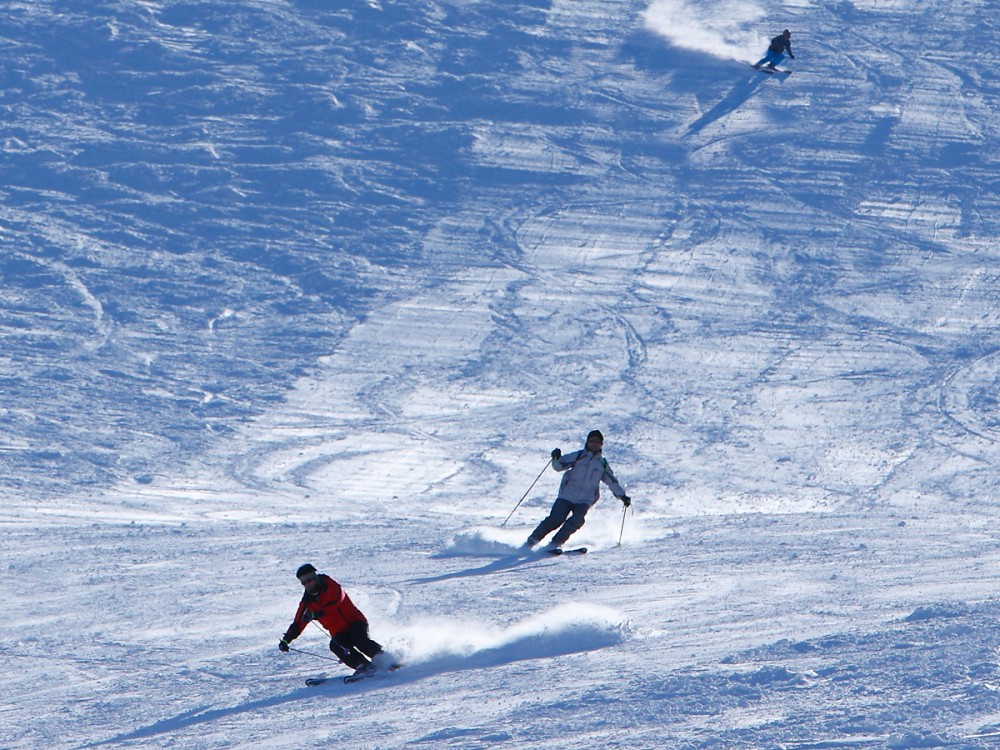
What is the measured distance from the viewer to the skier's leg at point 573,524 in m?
9.45

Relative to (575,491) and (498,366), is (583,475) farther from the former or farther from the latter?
(498,366)

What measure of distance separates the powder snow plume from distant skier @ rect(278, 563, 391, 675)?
49.4 feet

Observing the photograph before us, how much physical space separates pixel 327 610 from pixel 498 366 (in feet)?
26.0

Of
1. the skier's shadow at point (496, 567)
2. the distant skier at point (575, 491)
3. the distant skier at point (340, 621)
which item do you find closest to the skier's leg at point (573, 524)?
the distant skier at point (575, 491)

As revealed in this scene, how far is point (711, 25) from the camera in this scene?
20.8m

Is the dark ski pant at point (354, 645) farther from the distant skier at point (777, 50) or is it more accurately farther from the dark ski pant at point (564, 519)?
the distant skier at point (777, 50)

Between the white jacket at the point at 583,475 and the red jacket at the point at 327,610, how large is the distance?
2.68 m

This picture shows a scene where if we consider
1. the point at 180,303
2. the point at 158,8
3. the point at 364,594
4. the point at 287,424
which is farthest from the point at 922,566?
the point at 158,8

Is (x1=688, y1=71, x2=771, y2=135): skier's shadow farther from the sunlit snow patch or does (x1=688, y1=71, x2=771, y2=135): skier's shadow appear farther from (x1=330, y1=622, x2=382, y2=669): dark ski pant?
(x1=330, y1=622, x2=382, y2=669): dark ski pant

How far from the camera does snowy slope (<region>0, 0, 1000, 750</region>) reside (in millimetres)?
6523

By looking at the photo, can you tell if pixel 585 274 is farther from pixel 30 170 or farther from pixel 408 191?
pixel 30 170

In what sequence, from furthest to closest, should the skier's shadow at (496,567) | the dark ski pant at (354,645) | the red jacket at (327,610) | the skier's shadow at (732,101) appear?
the skier's shadow at (732,101) < the skier's shadow at (496,567) < the dark ski pant at (354,645) < the red jacket at (327,610)

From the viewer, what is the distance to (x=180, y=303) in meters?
15.8

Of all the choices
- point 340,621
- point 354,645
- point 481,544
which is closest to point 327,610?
point 340,621
